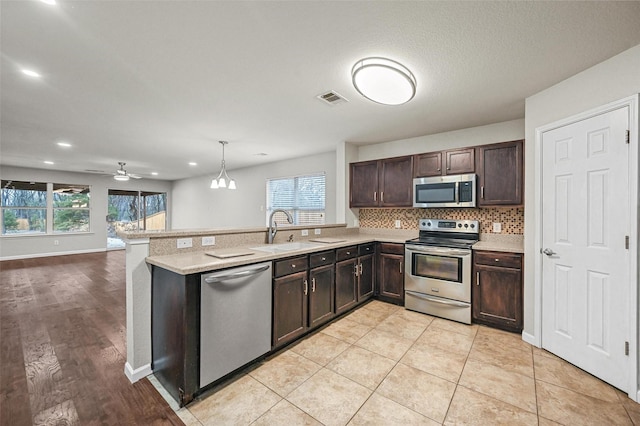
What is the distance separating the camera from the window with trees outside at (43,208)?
23.0ft

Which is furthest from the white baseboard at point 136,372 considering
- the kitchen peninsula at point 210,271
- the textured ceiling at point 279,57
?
the textured ceiling at point 279,57

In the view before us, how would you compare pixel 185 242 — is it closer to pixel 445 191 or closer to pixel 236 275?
pixel 236 275

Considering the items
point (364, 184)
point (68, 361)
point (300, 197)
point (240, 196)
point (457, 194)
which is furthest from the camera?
point (240, 196)

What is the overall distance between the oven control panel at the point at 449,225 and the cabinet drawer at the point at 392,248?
0.61 meters

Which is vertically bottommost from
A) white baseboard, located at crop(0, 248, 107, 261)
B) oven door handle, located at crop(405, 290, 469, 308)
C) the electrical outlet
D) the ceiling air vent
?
white baseboard, located at crop(0, 248, 107, 261)

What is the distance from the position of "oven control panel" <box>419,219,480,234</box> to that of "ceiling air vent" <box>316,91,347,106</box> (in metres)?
2.16

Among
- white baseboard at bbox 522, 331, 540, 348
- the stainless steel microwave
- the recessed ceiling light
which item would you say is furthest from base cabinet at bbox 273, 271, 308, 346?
the recessed ceiling light

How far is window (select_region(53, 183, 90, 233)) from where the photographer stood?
7.72 m

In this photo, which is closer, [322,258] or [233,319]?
[233,319]

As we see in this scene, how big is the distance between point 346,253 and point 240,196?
505 centimetres

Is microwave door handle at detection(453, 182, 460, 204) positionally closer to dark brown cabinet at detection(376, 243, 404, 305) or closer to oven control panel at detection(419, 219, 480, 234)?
oven control panel at detection(419, 219, 480, 234)

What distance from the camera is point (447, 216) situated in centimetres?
387

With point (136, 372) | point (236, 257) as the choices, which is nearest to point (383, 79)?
point (236, 257)

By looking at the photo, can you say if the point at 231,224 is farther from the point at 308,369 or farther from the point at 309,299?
the point at 308,369
